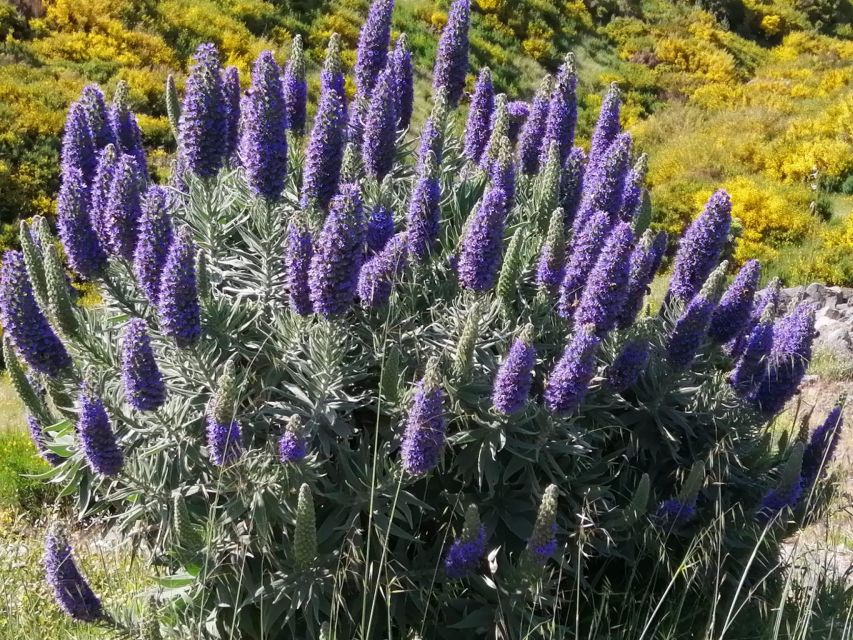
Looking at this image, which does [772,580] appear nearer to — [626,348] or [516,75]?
[626,348]

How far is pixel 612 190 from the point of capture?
457 cm

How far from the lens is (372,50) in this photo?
549cm

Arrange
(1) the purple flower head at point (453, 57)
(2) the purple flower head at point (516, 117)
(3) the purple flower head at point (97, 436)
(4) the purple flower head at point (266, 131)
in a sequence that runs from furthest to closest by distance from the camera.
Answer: (2) the purple flower head at point (516, 117)
(1) the purple flower head at point (453, 57)
(4) the purple flower head at point (266, 131)
(3) the purple flower head at point (97, 436)

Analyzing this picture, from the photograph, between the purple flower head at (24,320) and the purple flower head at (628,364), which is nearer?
the purple flower head at (24,320)

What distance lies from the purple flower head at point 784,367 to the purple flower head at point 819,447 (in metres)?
0.32

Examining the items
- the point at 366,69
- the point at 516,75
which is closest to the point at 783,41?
the point at 516,75

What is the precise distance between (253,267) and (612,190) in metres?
2.18

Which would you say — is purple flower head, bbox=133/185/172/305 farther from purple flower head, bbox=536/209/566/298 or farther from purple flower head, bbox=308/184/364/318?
purple flower head, bbox=536/209/566/298

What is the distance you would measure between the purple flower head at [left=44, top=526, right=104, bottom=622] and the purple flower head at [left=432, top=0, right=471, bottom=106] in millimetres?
3807

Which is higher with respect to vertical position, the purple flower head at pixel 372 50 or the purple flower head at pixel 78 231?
the purple flower head at pixel 372 50

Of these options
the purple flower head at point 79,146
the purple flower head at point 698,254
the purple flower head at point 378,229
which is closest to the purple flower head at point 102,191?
the purple flower head at point 79,146

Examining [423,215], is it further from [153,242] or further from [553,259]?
[153,242]

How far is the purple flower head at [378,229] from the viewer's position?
13.4 ft

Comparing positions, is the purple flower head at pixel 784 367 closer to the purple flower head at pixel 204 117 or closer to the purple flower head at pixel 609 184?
the purple flower head at pixel 609 184
